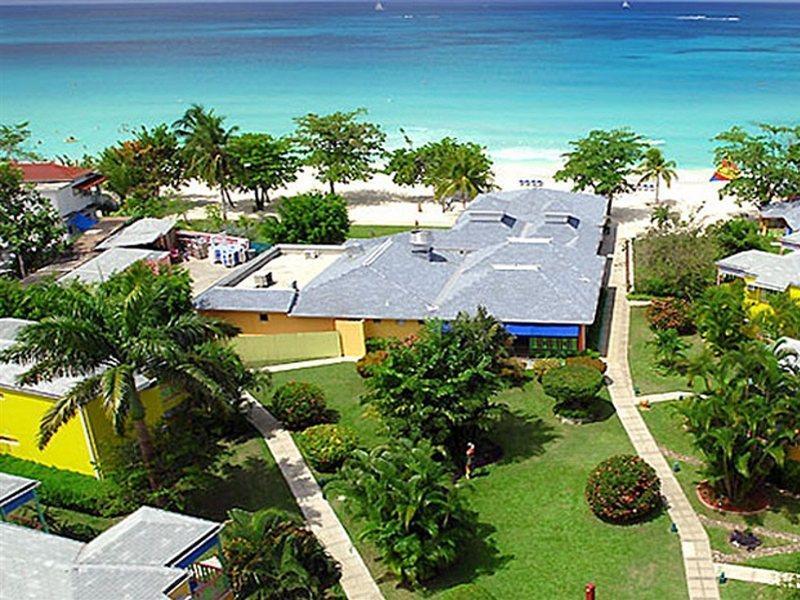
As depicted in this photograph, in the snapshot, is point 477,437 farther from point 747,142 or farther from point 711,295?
point 747,142

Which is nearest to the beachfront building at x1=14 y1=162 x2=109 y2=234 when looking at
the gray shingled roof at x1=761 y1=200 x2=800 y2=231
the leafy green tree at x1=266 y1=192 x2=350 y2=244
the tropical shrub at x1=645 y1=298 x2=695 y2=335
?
the leafy green tree at x1=266 y1=192 x2=350 y2=244

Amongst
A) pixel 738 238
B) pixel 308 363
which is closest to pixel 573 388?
pixel 308 363

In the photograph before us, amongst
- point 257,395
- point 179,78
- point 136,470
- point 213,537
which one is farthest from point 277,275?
point 179,78

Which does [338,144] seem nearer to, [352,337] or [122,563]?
[352,337]

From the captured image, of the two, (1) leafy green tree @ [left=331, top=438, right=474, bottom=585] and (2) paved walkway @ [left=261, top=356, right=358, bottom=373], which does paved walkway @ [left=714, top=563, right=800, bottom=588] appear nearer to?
(1) leafy green tree @ [left=331, top=438, right=474, bottom=585]

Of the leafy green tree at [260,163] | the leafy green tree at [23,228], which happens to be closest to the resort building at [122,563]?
the leafy green tree at [23,228]

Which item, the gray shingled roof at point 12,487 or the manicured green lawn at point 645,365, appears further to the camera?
the manicured green lawn at point 645,365

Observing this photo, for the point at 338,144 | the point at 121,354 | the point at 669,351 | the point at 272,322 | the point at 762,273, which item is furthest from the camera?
the point at 338,144

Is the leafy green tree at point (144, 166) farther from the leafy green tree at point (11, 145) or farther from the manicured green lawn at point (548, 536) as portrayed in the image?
the manicured green lawn at point (548, 536)
